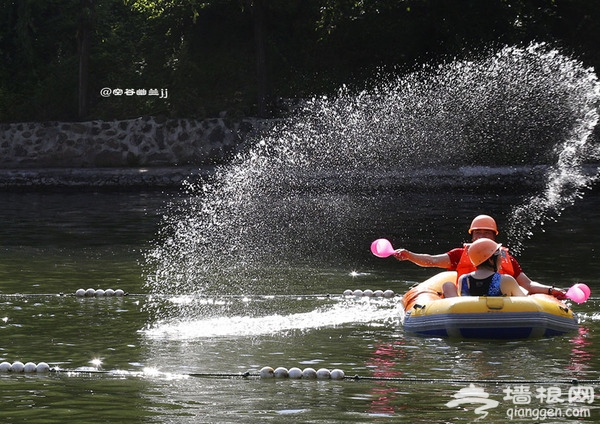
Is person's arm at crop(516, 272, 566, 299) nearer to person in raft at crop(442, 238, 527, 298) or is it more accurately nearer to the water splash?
person in raft at crop(442, 238, 527, 298)

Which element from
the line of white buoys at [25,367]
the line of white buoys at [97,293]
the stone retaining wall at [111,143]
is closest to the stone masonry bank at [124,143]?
the stone retaining wall at [111,143]

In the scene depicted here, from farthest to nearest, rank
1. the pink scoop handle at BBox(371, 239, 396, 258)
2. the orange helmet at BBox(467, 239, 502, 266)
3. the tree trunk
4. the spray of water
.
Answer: the tree trunk, the spray of water, the pink scoop handle at BBox(371, 239, 396, 258), the orange helmet at BBox(467, 239, 502, 266)

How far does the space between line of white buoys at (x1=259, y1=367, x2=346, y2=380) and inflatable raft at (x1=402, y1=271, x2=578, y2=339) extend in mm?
2056

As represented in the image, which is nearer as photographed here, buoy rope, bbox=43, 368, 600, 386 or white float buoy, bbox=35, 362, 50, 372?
buoy rope, bbox=43, 368, 600, 386

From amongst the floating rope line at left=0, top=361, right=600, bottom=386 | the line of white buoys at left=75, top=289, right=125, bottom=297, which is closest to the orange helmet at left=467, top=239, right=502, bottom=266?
the floating rope line at left=0, top=361, right=600, bottom=386

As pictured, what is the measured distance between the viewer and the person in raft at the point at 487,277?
1191cm

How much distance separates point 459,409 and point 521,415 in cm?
44

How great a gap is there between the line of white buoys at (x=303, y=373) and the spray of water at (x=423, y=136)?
14.9 m

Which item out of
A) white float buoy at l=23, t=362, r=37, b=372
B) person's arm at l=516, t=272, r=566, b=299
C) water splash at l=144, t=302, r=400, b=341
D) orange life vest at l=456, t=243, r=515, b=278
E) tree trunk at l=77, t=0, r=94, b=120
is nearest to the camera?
white float buoy at l=23, t=362, r=37, b=372

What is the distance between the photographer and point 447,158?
29.4 m

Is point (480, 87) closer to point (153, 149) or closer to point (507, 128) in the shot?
point (507, 128)

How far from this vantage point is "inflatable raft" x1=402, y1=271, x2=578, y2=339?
11602 millimetres

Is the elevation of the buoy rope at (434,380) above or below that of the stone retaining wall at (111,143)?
below

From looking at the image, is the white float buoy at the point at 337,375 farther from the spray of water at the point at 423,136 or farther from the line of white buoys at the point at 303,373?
the spray of water at the point at 423,136
